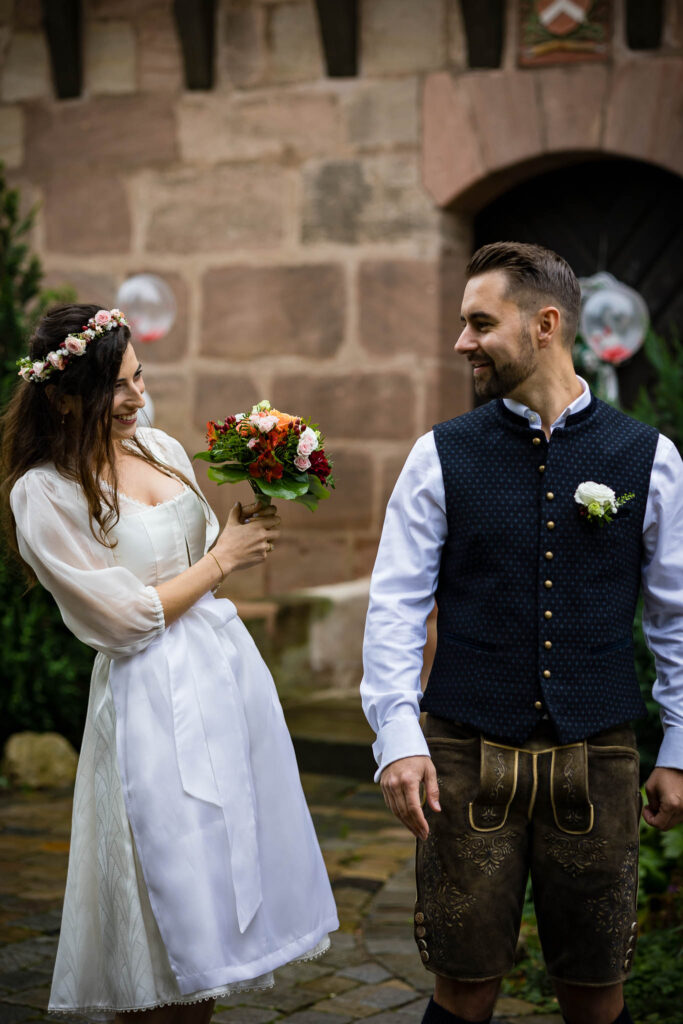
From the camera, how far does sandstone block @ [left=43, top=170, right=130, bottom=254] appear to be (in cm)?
749

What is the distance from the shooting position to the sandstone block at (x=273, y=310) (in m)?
7.02

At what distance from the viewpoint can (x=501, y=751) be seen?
2.31 metres

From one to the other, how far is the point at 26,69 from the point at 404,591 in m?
6.26

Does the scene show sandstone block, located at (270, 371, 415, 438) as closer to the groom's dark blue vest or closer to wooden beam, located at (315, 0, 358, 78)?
wooden beam, located at (315, 0, 358, 78)

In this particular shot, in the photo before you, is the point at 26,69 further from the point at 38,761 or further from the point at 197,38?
the point at 38,761

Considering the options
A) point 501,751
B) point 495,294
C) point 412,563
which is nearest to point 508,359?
point 495,294

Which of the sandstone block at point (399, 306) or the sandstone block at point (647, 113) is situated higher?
the sandstone block at point (647, 113)

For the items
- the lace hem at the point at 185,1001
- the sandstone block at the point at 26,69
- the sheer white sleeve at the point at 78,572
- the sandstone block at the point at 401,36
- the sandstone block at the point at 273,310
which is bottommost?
the lace hem at the point at 185,1001

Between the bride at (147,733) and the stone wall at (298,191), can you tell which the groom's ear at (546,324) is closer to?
the bride at (147,733)

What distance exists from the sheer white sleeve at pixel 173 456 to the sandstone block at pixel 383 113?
427 cm

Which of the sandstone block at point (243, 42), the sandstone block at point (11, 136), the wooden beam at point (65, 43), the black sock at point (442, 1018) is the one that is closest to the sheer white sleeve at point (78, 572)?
the black sock at point (442, 1018)

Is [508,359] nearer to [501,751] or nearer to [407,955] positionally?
[501,751]

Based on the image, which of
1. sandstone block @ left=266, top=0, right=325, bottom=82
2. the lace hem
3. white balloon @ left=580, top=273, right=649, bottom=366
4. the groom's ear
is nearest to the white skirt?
the lace hem

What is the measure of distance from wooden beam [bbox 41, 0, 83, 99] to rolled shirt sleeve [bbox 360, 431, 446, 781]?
5828 mm
